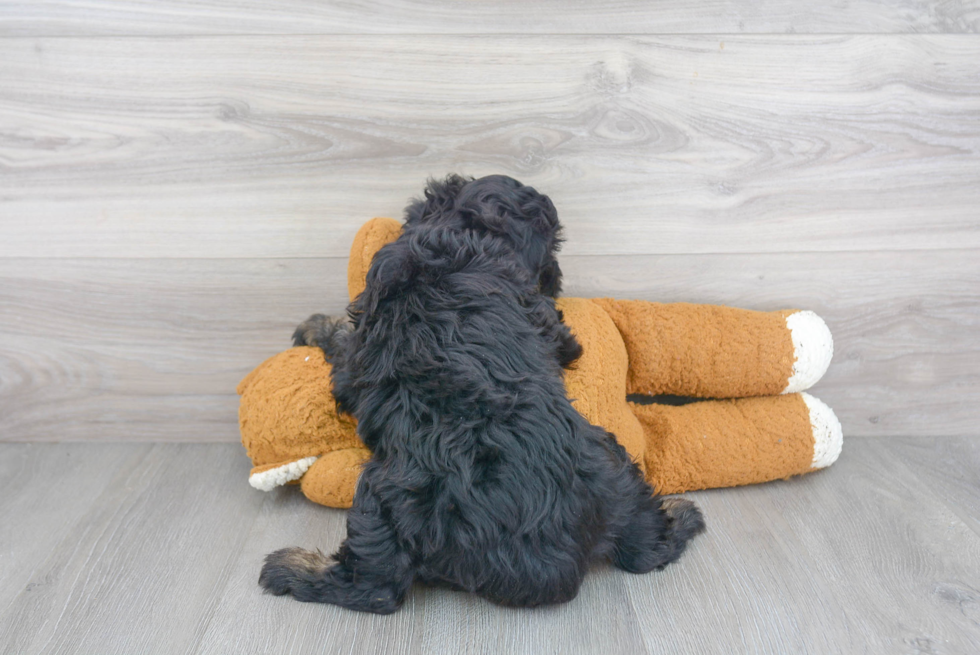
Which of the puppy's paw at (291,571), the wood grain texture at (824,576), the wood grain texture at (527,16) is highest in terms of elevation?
the wood grain texture at (527,16)

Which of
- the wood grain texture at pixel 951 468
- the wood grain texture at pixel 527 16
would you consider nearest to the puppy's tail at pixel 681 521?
the wood grain texture at pixel 951 468

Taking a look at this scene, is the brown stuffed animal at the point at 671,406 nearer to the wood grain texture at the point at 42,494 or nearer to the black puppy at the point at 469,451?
the black puppy at the point at 469,451

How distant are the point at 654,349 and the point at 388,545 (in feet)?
2.51

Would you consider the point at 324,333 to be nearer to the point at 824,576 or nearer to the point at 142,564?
the point at 142,564

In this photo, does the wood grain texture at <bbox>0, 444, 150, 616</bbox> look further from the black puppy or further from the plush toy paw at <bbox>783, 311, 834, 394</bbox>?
the plush toy paw at <bbox>783, 311, 834, 394</bbox>

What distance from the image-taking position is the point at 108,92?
63.7 inches

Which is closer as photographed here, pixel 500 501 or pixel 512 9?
pixel 500 501

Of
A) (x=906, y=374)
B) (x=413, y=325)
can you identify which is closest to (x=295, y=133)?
(x=413, y=325)

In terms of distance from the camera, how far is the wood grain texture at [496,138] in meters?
1.59

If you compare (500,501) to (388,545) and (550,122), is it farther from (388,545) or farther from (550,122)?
(550,122)

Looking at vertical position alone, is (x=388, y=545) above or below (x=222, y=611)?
above

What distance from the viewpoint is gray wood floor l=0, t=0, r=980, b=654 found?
1.57m

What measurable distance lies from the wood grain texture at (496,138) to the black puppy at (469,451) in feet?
1.47

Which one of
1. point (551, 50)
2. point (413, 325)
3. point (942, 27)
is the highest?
point (942, 27)
